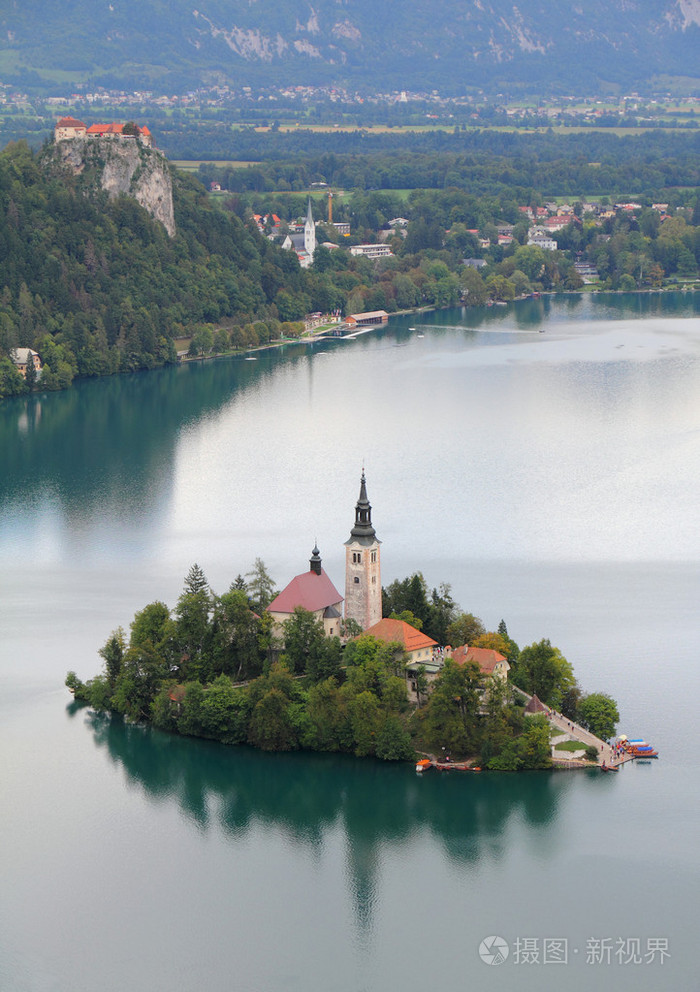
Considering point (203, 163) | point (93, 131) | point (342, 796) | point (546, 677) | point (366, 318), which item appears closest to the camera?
point (342, 796)

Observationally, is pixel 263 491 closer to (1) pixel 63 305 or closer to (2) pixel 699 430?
(2) pixel 699 430

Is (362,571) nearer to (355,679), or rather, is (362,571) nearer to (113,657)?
(355,679)

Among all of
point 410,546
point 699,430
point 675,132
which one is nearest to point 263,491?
point 410,546

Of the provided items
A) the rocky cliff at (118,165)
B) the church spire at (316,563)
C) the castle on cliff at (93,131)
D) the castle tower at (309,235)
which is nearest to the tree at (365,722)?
the church spire at (316,563)

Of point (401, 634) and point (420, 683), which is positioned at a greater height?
point (401, 634)

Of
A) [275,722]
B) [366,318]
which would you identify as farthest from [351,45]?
[275,722]

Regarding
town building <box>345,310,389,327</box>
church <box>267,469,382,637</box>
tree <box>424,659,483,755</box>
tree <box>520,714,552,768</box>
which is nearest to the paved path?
tree <box>520,714,552,768</box>
